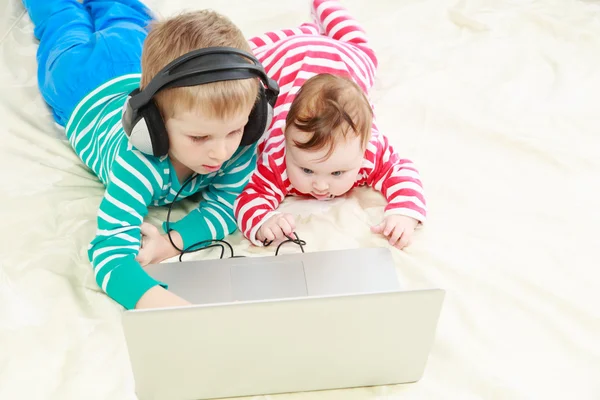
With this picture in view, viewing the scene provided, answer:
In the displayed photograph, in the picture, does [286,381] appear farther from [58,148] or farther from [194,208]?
[58,148]

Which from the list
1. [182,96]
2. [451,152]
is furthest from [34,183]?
[451,152]

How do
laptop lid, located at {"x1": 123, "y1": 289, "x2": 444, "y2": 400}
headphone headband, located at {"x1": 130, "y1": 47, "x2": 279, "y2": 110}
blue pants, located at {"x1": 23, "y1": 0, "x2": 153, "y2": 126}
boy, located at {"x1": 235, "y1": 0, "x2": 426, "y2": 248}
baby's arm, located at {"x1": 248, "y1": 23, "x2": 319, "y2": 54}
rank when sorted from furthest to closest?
baby's arm, located at {"x1": 248, "y1": 23, "x2": 319, "y2": 54}, blue pants, located at {"x1": 23, "y1": 0, "x2": 153, "y2": 126}, boy, located at {"x1": 235, "y1": 0, "x2": 426, "y2": 248}, headphone headband, located at {"x1": 130, "y1": 47, "x2": 279, "y2": 110}, laptop lid, located at {"x1": 123, "y1": 289, "x2": 444, "y2": 400}

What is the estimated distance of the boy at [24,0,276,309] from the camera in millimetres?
1048

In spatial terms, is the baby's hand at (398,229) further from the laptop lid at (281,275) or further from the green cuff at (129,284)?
the green cuff at (129,284)

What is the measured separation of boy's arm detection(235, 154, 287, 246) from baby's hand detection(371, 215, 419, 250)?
205mm

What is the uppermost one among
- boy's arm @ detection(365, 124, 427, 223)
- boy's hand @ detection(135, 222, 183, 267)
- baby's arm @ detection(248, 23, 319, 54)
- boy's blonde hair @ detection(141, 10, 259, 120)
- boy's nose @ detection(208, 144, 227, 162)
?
boy's blonde hair @ detection(141, 10, 259, 120)

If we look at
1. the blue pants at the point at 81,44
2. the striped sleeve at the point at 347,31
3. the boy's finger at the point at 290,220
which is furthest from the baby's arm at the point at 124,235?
the striped sleeve at the point at 347,31

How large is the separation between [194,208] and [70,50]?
497 millimetres

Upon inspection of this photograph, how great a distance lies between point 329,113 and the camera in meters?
1.18

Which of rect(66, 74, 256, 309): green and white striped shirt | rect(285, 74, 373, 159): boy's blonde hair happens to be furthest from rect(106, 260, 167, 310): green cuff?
rect(285, 74, 373, 159): boy's blonde hair

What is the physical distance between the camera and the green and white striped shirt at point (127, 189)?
1109mm

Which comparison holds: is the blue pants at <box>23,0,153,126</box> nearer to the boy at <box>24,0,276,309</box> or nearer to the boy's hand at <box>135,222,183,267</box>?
the boy at <box>24,0,276,309</box>

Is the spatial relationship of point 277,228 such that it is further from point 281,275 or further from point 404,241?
point 404,241

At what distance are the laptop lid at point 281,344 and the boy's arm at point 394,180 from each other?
367mm
